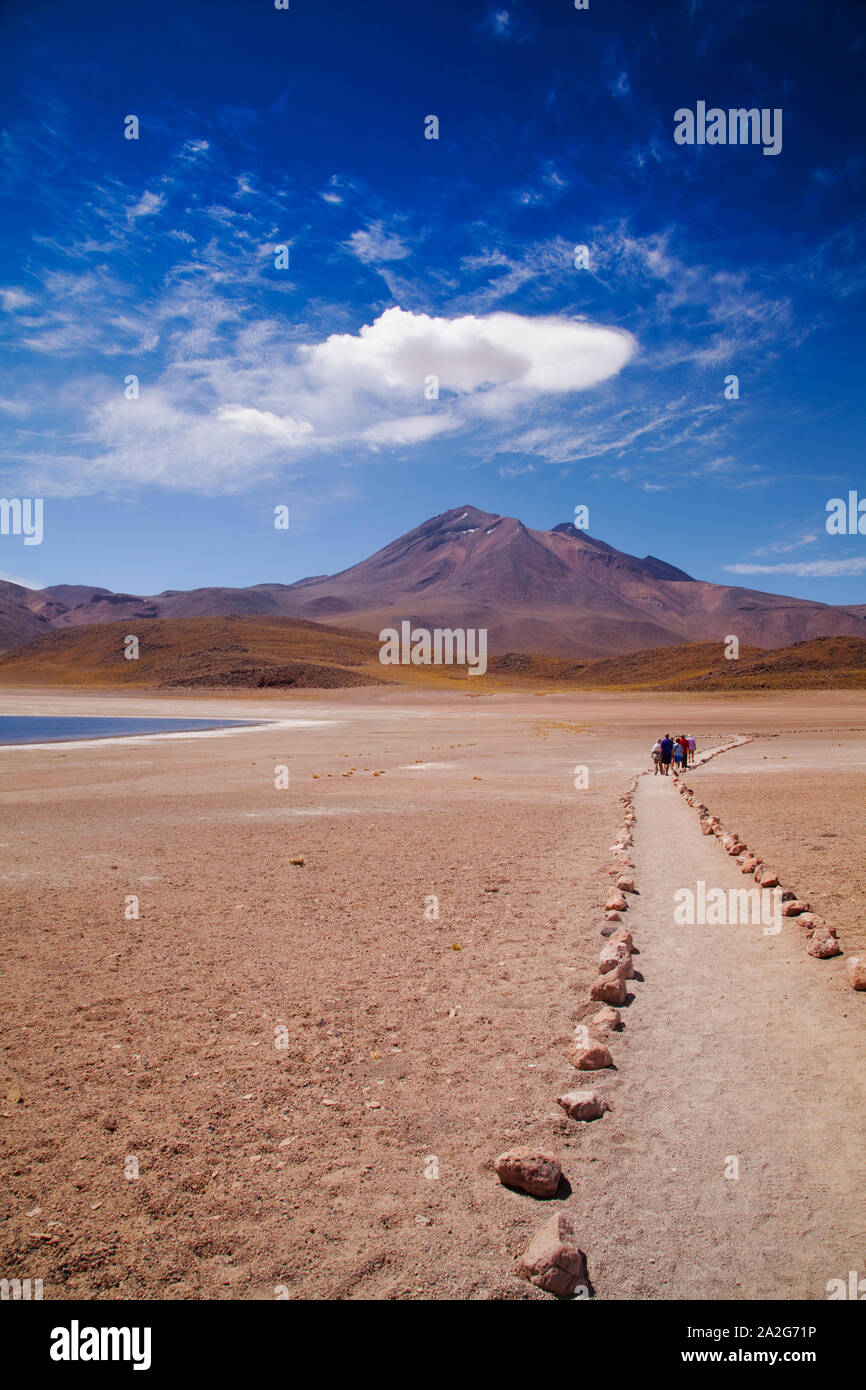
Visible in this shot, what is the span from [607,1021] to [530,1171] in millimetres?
2420

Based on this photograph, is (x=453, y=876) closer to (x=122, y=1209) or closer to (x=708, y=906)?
(x=708, y=906)

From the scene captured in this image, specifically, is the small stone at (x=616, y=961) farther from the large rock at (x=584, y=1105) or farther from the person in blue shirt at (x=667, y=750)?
the person in blue shirt at (x=667, y=750)

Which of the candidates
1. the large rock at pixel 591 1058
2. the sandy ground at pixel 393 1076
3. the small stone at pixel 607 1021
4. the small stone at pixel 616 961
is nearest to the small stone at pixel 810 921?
the sandy ground at pixel 393 1076

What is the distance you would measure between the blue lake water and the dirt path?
44.1 m

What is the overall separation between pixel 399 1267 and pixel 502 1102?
5.64 ft

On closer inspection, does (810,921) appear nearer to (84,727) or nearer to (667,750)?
(667,750)

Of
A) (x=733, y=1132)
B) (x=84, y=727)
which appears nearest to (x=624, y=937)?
(x=733, y=1132)

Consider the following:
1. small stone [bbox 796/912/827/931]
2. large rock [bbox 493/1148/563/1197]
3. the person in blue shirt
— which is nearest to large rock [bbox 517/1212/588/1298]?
large rock [bbox 493/1148/563/1197]

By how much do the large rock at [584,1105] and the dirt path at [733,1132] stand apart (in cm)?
9

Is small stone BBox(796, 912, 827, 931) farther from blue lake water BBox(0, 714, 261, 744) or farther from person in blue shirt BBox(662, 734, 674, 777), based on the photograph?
blue lake water BBox(0, 714, 261, 744)
